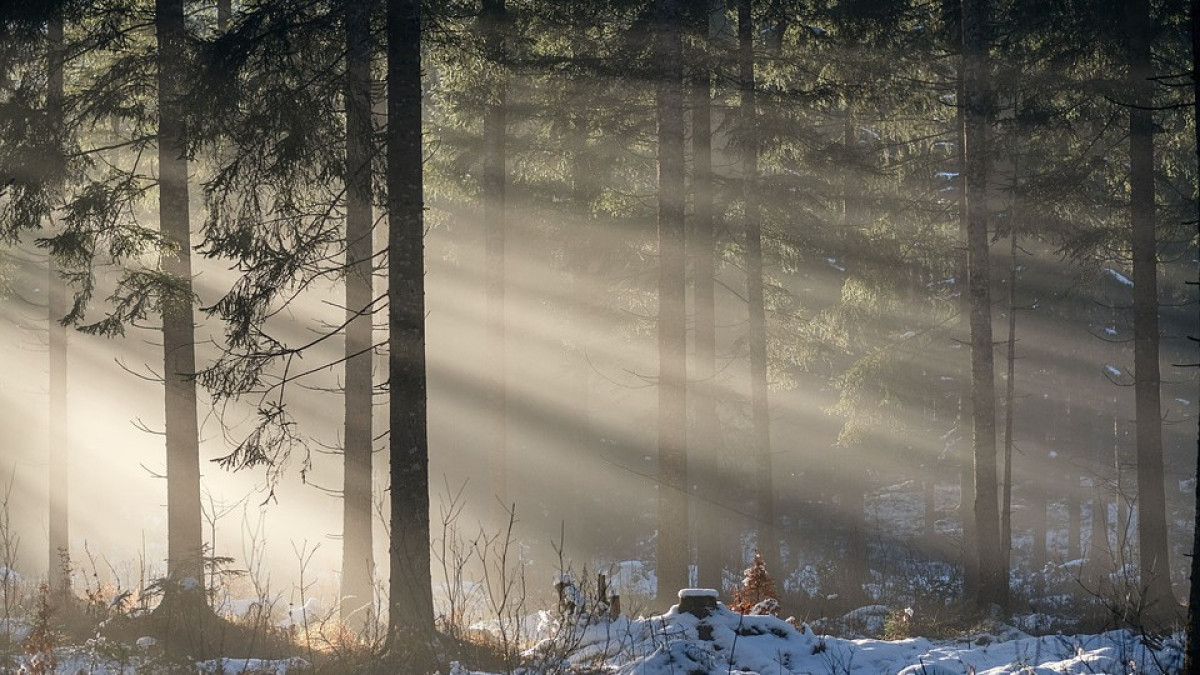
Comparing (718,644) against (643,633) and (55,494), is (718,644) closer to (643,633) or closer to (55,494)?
(643,633)

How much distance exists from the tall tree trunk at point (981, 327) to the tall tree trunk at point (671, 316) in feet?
16.8

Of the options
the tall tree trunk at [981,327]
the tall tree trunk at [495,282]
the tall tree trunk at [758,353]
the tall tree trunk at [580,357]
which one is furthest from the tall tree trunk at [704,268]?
the tall tree trunk at [981,327]

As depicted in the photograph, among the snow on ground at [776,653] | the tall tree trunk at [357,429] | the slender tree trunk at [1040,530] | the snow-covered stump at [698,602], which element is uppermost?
the tall tree trunk at [357,429]

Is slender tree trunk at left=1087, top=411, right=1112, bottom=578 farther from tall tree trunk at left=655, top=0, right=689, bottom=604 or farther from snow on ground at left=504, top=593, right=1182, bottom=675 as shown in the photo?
snow on ground at left=504, top=593, right=1182, bottom=675

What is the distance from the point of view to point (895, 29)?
17.4 m

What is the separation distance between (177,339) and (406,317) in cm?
331

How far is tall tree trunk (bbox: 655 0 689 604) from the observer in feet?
44.5

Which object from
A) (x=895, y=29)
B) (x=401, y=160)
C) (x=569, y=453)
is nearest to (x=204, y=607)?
(x=401, y=160)

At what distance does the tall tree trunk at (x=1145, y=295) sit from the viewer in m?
15.1

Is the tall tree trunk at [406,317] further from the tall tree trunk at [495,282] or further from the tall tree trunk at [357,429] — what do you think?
the tall tree trunk at [495,282]

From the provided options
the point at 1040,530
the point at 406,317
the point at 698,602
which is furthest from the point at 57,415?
the point at 1040,530

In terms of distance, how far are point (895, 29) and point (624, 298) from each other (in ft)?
26.1

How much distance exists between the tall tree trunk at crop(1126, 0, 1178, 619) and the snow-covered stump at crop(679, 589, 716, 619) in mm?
9687

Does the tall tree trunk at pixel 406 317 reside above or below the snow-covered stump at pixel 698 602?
above
